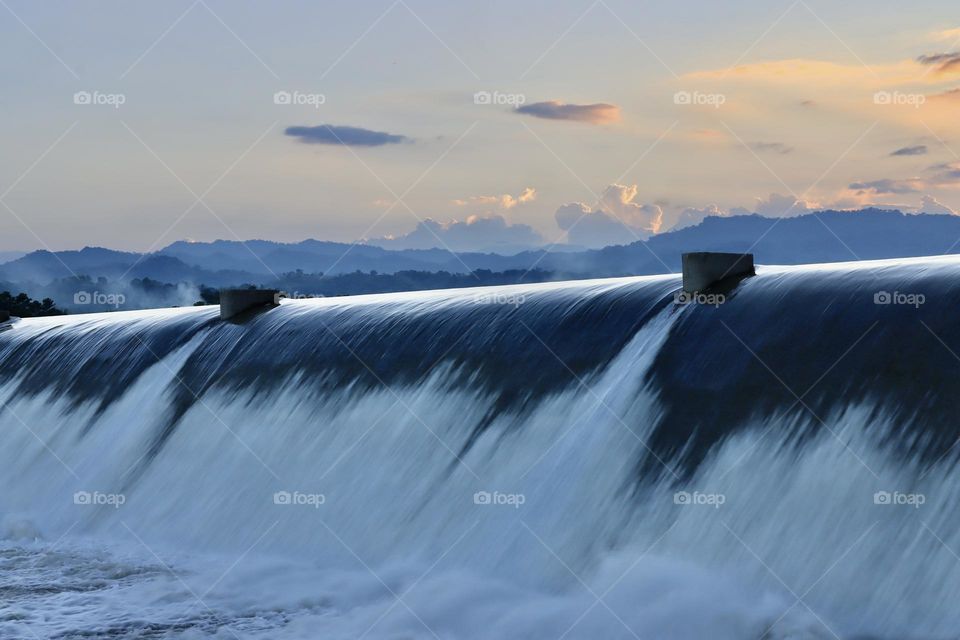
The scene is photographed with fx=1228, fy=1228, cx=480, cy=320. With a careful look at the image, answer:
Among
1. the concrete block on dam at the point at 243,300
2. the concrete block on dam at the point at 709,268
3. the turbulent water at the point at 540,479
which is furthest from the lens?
the concrete block on dam at the point at 243,300

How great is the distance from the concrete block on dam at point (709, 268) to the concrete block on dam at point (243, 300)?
9198mm

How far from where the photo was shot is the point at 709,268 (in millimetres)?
13906

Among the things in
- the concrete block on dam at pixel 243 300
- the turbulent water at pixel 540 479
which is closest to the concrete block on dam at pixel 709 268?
the turbulent water at pixel 540 479

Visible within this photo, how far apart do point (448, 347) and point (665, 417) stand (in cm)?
434

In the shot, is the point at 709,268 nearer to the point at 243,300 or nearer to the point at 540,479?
the point at 540,479

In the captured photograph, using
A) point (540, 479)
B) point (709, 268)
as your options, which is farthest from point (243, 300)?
point (540, 479)

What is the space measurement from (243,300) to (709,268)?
31.4 feet

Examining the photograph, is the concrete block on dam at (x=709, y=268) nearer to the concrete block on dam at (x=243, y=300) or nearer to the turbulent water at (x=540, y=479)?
the turbulent water at (x=540, y=479)

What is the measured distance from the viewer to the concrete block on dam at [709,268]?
546 inches

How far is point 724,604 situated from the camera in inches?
379

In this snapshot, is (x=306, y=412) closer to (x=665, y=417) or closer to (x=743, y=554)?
(x=665, y=417)

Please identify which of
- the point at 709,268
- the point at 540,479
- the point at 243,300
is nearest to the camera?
the point at 540,479

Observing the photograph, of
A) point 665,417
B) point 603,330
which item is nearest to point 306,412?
point 603,330

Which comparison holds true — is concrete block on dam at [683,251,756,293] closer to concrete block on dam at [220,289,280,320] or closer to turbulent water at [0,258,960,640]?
turbulent water at [0,258,960,640]
